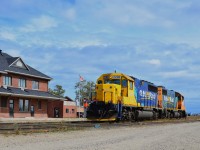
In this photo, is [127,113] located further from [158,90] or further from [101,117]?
[158,90]

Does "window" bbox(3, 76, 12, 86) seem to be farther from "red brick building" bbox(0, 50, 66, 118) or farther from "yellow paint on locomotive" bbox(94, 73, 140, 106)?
"yellow paint on locomotive" bbox(94, 73, 140, 106)

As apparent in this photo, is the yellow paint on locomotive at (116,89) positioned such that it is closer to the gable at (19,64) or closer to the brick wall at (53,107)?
the gable at (19,64)

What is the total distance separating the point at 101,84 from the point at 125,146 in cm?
1428

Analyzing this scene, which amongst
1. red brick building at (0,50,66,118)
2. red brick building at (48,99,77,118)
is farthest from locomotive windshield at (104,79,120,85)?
red brick building at (48,99,77,118)

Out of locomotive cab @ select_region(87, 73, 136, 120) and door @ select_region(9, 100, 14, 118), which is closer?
locomotive cab @ select_region(87, 73, 136, 120)

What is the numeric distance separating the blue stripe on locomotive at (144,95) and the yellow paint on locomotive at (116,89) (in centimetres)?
116

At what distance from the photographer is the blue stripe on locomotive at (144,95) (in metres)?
29.9

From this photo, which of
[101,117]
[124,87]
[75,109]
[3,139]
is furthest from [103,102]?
[75,109]

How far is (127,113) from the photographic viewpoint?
89.9ft

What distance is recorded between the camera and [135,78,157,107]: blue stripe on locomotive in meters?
29.9

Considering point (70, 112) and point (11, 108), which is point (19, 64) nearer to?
point (11, 108)

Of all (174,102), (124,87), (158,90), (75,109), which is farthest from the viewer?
(75,109)

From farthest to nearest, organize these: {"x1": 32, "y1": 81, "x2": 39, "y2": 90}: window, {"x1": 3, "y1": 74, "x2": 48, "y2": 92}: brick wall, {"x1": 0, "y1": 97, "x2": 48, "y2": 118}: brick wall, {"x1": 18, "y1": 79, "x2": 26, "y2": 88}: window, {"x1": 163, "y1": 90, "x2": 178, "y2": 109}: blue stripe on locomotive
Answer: {"x1": 32, "y1": 81, "x2": 39, "y2": 90}: window, {"x1": 18, "y1": 79, "x2": 26, "y2": 88}: window, {"x1": 3, "y1": 74, "x2": 48, "y2": 92}: brick wall, {"x1": 0, "y1": 97, "x2": 48, "y2": 118}: brick wall, {"x1": 163, "y1": 90, "x2": 178, "y2": 109}: blue stripe on locomotive

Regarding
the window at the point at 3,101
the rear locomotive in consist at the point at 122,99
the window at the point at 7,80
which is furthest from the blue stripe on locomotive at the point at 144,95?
the window at the point at 7,80
